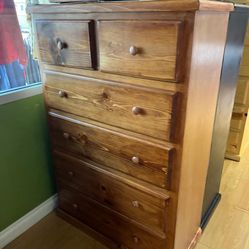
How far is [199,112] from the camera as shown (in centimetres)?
104

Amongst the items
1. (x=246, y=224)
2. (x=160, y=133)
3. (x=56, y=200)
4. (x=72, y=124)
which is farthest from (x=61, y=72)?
(x=246, y=224)

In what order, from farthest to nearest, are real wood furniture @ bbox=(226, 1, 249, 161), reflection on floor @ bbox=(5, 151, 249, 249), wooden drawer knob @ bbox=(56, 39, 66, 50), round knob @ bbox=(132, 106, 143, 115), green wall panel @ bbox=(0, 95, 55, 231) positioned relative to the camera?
real wood furniture @ bbox=(226, 1, 249, 161)
reflection on floor @ bbox=(5, 151, 249, 249)
green wall panel @ bbox=(0, 95, 55, 231)
wooden drawer knob @ bbox=(56, 39, 66, 50)
round knob @ bbox=(132, 106, 143, 115)

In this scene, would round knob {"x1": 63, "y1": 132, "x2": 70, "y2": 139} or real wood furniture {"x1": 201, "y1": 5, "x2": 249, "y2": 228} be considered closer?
real wood furniture {"x1": 201, "y1": 5, "x2": 249, "y2": 228}

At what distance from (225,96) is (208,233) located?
85 cm

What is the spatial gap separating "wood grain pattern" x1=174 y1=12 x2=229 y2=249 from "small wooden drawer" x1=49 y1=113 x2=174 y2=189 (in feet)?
0.29

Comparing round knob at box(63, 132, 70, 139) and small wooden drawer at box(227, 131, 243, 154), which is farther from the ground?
round knob at box(63, 132, 70, 139)

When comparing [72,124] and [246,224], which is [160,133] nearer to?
[72,124]

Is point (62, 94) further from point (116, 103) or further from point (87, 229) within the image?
point (87, 229)

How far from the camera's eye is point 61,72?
1224mm

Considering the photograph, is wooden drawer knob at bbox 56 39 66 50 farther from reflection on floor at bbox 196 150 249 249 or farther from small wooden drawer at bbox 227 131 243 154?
small wooden drawer at bbox 227 131 243 154

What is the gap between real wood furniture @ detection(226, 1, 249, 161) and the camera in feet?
6.49

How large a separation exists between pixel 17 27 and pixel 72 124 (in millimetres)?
597

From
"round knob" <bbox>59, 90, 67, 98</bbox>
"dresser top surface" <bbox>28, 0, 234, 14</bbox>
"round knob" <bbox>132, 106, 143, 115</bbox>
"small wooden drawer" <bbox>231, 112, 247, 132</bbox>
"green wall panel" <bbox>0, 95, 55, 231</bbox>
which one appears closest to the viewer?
"dresser top surface" <bbox>28, 0, 234, 14</bbox>

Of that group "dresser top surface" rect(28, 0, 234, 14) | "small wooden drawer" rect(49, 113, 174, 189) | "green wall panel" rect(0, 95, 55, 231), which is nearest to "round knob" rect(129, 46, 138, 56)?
"dresser top surface" rect(28, 0, 234, 14)
